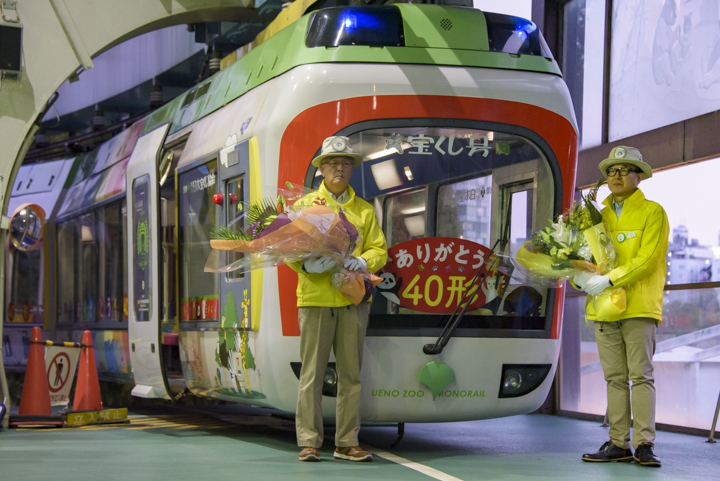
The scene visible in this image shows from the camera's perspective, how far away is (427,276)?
6223mm

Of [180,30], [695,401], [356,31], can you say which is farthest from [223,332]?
[180,30]

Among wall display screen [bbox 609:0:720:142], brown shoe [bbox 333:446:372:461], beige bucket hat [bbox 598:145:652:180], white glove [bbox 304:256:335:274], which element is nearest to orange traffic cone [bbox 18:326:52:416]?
brown shoe [bbox 333:446:372:461]

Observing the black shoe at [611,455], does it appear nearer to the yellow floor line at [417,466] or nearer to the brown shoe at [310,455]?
the yellow floor line at [417,466]

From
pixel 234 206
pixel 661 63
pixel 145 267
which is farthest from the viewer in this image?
pixel 661 63

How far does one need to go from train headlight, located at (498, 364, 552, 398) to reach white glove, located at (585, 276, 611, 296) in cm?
79

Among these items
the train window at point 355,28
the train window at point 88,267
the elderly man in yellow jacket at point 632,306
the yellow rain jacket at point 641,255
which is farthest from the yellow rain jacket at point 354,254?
the train window at point 88,267

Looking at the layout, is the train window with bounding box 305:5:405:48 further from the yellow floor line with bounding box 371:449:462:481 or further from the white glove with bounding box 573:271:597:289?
the yellow floor line with bounding box 371:449:462:481

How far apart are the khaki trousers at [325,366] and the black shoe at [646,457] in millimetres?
1705

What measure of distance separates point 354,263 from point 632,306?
1.70 meters

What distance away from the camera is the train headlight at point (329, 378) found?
621 cm

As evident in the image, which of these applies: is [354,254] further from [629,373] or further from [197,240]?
[197,240]

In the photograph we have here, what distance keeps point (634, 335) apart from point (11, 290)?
8.82m

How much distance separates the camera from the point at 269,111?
6.39 m

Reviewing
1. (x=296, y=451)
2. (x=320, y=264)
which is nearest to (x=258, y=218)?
(x=320, y=264)
